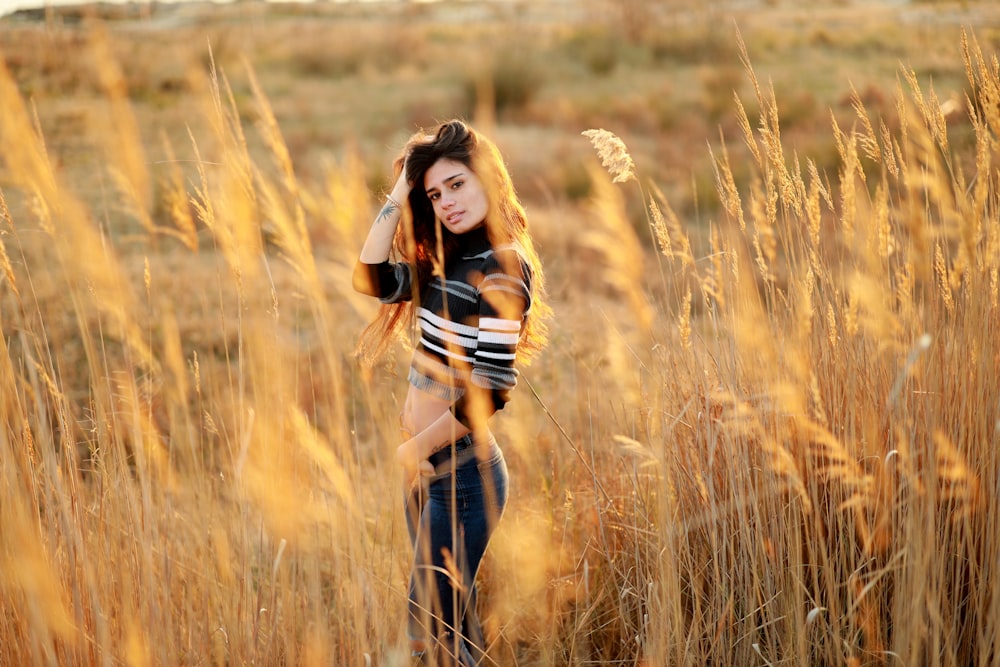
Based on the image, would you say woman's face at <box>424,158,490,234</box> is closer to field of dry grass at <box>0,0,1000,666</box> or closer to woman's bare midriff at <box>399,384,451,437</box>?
field of dry grass at <box>0,0,1000,666</box>

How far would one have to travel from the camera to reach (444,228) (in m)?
1.95

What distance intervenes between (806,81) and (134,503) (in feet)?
46.9

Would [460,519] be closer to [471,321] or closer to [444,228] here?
[471,321]

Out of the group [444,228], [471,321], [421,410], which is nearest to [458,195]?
[444,228]

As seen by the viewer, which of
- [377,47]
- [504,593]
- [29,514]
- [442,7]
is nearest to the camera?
[29,514]

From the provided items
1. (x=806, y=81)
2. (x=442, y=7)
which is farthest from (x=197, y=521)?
(x=442, y=7)

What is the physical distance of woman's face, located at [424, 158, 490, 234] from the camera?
1824 millimetres

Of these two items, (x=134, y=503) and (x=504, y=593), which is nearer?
(x=134, y=503)

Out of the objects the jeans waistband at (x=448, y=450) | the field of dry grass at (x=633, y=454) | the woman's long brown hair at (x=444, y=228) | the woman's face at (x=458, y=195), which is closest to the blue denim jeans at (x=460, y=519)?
the jeans waistband at (x=448, y=450)

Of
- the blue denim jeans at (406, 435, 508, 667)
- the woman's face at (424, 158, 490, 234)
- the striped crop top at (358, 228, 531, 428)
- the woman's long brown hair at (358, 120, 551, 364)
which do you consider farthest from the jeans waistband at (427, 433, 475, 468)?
the woman's face at (424, 158, 490, 234)

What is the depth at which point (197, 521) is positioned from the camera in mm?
2082

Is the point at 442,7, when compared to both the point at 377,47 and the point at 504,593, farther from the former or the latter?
the point at 504,593

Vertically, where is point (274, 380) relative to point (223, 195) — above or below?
below

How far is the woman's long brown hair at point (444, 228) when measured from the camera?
71.7 inches
